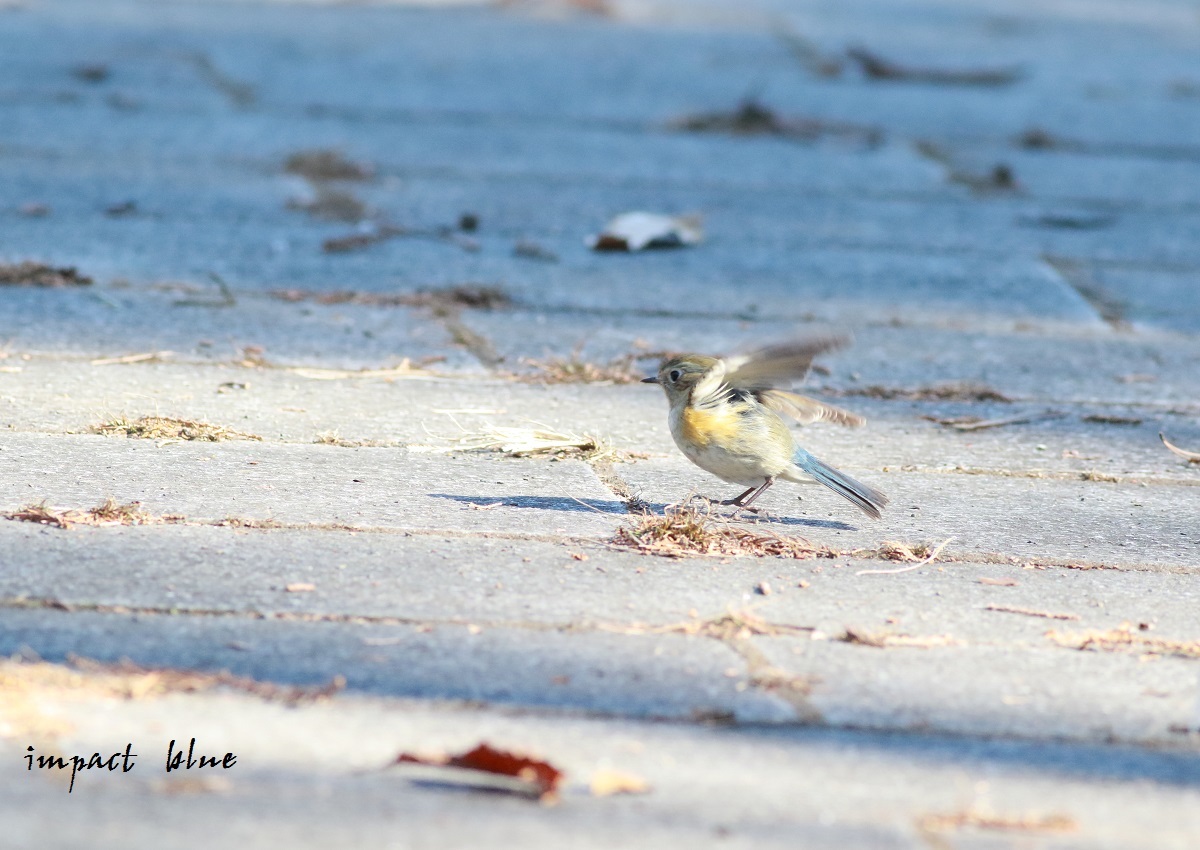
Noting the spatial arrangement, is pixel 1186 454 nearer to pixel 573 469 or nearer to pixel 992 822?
pixel 573 469

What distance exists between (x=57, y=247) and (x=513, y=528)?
245 cm

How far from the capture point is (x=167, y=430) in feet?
9.88

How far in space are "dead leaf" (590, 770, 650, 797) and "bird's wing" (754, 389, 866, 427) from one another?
150cm

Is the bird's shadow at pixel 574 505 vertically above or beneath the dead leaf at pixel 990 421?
beneath

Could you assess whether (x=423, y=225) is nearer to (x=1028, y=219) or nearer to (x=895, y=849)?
(x=1028, y=219)

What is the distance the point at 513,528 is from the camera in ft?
8.61

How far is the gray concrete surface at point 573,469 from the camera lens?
68.4 inches

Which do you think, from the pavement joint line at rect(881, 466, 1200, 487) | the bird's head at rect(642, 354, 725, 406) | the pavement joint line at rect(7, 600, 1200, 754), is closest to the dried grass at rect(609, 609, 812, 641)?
the pavement joint line at rect(7, 600, 1200, 754)

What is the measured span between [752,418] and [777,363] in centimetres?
13

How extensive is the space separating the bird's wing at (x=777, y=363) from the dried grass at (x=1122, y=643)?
31.4 inches

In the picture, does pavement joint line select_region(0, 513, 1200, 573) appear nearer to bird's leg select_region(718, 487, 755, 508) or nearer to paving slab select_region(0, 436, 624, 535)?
paving slab select_region(0, 436, 624, 535)

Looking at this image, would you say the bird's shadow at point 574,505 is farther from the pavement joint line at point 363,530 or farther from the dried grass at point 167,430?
the dried grass at point 167,430

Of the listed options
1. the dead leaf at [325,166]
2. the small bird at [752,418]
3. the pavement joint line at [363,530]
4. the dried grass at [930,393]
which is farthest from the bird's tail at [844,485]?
the dead leaf at [325,166]

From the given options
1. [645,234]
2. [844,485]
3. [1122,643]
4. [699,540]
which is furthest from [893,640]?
[645,234]
